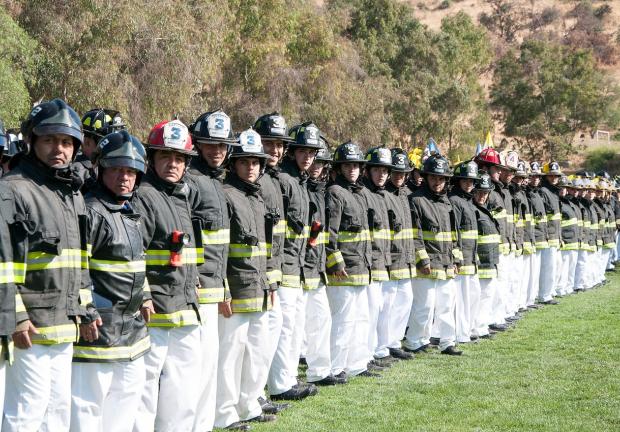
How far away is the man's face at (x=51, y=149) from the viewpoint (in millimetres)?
5914

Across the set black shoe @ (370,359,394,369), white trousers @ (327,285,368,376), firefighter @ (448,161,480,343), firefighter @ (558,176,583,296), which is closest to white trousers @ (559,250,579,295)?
firefighter @ (558,176,583,296)

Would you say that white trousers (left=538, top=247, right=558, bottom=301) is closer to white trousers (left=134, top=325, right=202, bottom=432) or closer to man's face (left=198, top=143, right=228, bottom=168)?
man's face (left=198, top=143, right=228, bottom=168)

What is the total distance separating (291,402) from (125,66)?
16870 millimetres

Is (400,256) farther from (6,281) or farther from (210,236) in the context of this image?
(6,281)

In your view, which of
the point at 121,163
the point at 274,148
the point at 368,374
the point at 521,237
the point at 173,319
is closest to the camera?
the point at 121,163

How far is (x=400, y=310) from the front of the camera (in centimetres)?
1287

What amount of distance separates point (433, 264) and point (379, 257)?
1.53 meters

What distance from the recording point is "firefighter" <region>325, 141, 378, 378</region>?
1112 centimetres

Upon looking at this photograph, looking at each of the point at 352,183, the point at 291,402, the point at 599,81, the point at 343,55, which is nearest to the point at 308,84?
the point at 343,55

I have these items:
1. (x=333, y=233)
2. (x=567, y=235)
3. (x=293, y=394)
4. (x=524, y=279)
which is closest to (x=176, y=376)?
(x=293, y=394)

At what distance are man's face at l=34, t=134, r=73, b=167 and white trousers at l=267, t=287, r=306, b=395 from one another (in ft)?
13.3

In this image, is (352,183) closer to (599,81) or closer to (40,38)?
(40,38)

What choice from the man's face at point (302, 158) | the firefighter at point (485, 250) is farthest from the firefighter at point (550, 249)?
the man's face at point (302, 158)

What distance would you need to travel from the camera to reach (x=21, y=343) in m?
5.59
